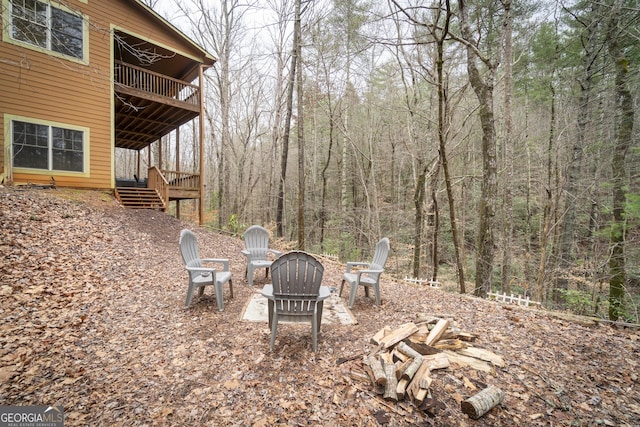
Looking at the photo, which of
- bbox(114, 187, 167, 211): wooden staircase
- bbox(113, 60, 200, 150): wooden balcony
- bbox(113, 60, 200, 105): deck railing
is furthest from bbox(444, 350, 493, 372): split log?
bbox(113, 60, 200, 105): deck railing

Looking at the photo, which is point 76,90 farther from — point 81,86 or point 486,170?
point 486,170

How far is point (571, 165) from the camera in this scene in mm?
7469

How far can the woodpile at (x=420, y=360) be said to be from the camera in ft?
6.86

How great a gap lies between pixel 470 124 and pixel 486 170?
15.8 feet

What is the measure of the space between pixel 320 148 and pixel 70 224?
12333 millimetres

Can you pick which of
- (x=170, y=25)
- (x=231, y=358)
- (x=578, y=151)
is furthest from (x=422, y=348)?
(x=170, y=25)

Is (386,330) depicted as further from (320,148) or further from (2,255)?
(320,148)

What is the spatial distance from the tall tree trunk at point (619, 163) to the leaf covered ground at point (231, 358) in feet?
10.2

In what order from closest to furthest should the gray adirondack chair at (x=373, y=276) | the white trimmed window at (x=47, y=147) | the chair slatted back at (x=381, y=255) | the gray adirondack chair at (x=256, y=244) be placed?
1. the gray adirondack chair at (x=373, y=276)
2. the chair slatted back at (x=381, y=255)
3. the gray adirondack chair at (x=256, y=244)
4. the white trimmed window at (x=47, y=147)

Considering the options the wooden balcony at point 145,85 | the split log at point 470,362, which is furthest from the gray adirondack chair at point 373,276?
the wooden balcony at point 145,85

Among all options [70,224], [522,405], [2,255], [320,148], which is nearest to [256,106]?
[320,148]

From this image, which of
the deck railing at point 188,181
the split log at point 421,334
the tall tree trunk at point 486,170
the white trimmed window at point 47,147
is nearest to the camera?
the split log at point 421,334

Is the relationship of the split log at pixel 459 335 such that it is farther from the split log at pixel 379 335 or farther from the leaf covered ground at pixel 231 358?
the split log at pixel 379 335

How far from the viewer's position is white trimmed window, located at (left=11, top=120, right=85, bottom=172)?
685cm
